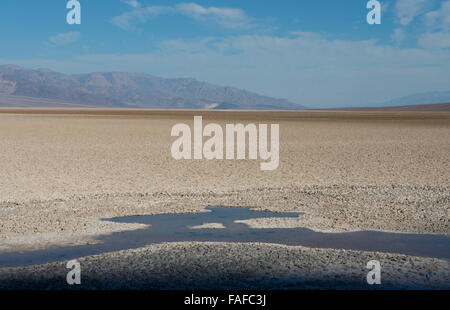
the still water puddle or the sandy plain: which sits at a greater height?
the sandy plain

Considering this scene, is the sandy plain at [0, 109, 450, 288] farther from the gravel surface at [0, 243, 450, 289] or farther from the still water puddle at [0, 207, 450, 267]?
the still water puddle at [0, 207, 450, 267]

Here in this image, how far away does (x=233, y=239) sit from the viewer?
7.16m

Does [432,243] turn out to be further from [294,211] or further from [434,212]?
[294,211]

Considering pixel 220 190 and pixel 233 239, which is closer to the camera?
pixel 233 239

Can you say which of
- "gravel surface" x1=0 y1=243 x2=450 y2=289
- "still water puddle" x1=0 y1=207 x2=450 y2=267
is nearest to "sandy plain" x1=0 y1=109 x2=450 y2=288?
"gravel surface" x1=0 y1=243 x2=450 y2=289

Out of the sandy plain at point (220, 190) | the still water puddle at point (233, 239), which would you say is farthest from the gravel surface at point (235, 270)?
the still water puddle at point (233, 239)

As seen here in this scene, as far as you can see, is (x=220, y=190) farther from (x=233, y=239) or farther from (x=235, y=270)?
(x=235, y=270)

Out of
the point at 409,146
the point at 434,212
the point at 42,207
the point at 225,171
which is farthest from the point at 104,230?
the point at 409,146

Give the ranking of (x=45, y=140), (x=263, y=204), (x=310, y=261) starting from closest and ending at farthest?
(x=310, y=261)
(x=263, y=204)
(x=45, y=140)

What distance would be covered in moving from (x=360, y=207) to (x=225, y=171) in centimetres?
529

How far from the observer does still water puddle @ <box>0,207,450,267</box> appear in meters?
6.40

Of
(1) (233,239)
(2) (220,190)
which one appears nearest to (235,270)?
(1) (233,239)

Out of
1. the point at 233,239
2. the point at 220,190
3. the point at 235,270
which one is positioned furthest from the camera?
the point at 220,190
